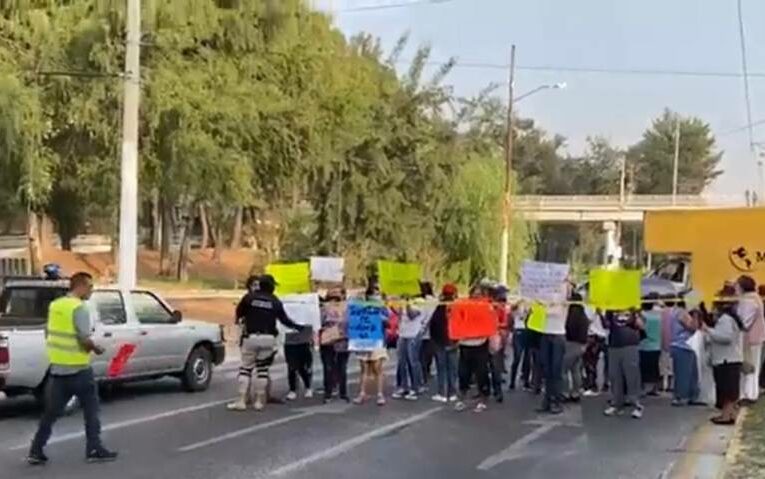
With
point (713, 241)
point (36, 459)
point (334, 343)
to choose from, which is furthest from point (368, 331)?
point (713, 241)

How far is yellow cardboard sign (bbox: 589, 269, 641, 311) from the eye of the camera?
1572cm

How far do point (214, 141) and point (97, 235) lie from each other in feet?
112

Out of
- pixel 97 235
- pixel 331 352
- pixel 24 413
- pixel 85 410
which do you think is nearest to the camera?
pixel 85 410

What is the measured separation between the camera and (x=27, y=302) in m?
15.8

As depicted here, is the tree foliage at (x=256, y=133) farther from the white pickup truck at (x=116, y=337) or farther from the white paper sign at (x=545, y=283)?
the white paper sign at (x=545, y=283)

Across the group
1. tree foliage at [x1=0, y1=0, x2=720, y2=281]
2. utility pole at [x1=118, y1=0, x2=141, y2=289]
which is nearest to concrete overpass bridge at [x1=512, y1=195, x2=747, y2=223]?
tree foliage at [x1=0, y1=0, x2=720, y2=281]

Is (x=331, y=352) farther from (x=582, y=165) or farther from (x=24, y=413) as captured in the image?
(x=582, y=165)

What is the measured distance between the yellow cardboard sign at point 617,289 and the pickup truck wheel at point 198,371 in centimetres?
579

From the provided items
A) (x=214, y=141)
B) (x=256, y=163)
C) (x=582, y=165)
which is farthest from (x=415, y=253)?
(x=582, y=165)

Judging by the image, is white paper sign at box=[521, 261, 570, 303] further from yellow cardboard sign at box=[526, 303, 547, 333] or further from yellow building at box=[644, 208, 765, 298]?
yellow building at box=[644, 208, 765, 298]

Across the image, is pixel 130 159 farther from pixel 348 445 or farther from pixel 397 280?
pixel 348 445

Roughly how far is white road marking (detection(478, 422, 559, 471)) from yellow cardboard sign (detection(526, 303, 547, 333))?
1.68 metres

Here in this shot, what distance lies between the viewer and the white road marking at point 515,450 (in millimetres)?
11594

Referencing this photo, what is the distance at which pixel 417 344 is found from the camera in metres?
17.0
